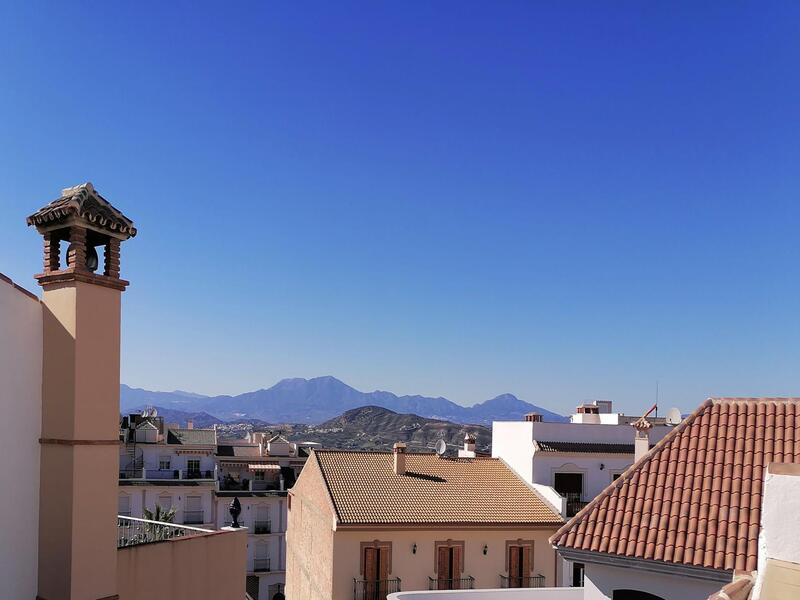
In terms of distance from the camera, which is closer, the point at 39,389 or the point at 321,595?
the point at 39,389

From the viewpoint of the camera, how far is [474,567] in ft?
82.2

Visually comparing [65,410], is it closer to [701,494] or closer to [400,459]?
[701,494]

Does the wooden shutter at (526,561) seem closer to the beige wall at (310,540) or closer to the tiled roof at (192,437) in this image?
the beige wall at (310,540)

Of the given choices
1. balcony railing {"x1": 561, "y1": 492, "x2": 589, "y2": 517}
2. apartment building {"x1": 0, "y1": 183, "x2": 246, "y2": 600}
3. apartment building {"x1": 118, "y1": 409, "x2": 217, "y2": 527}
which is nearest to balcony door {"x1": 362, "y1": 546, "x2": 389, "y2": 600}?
balcony railing {"x1": 561, "y1": 492, "x2": 589, "y2": 517}

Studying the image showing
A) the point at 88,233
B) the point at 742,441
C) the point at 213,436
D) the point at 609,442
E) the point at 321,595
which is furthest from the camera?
the point at 213,436

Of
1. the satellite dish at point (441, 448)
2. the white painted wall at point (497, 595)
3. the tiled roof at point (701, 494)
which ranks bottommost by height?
the satellite dish at point (441, 448)

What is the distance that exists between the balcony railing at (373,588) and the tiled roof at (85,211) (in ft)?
60.7

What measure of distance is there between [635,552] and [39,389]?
32.3 feet

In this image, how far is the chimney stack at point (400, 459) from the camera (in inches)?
1102

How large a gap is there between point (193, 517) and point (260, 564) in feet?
20.2

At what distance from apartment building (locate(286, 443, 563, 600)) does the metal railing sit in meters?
12.2

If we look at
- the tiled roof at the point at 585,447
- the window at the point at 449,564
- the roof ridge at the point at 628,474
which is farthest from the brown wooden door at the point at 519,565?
the roof ridge at the point at 628,474

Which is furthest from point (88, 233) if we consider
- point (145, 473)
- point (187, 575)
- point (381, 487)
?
point (145, 473)

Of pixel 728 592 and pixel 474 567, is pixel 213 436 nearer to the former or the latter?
pixel 474 567
